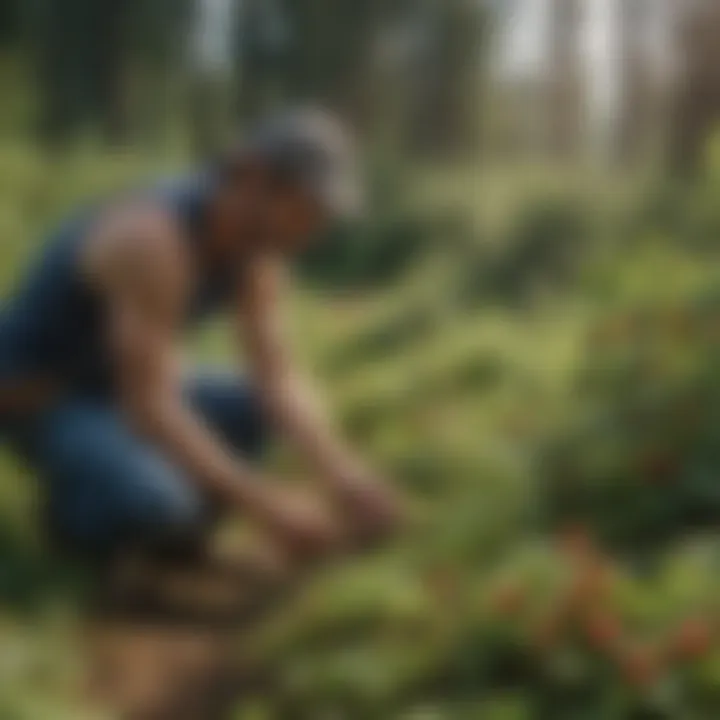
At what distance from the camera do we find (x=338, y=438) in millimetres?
1947

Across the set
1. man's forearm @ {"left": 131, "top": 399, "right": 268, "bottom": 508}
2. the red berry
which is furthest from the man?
the red berry

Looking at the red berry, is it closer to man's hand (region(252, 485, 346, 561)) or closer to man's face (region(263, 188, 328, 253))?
man's hand (region(252, 485, 346, 561))

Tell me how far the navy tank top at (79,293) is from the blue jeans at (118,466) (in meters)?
0.04

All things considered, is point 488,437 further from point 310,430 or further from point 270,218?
point 270,218

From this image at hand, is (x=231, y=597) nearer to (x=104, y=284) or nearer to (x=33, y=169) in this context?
(x=104, y=284)

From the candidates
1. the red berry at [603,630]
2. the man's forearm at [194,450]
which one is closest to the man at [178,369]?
→ the man's forearm at [194,450]

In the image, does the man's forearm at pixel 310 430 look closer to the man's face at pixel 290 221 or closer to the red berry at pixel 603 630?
the man's face at pixel 290 221

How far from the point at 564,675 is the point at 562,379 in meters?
0.31

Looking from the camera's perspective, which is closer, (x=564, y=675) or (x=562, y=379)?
(x=564, y=675)

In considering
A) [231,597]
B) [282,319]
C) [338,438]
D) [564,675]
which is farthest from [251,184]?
Result: [564,675]

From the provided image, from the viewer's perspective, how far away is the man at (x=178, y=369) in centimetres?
193

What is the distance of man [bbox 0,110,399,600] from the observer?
1.93m

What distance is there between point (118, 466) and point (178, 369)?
114 millimetres

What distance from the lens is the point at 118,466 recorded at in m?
1.94
